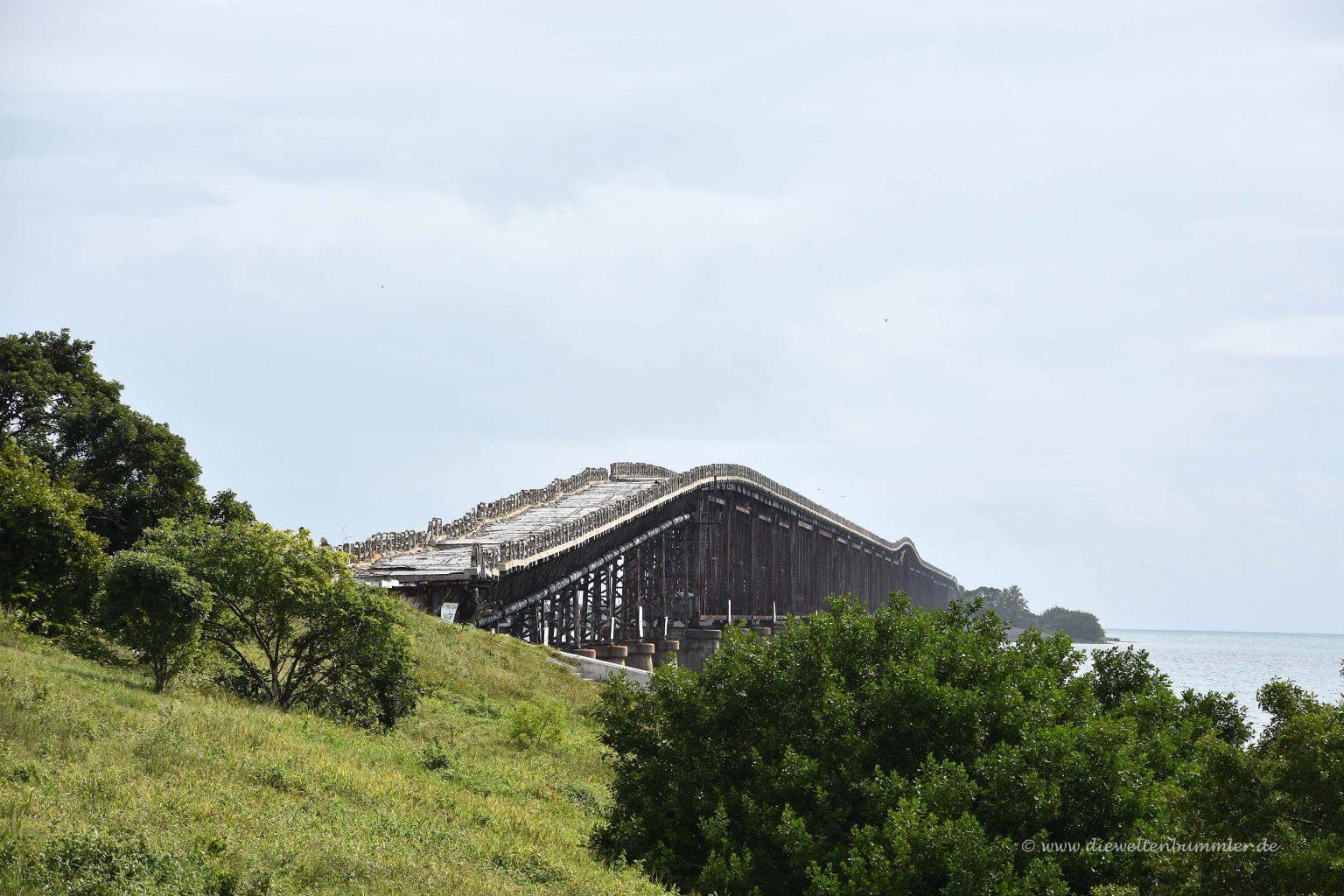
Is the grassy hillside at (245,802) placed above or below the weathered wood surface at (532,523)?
below

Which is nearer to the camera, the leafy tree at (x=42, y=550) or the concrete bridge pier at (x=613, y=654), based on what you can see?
the leafy tree at (x=42, y=550)

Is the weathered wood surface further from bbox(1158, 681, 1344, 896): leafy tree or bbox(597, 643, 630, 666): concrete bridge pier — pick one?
bbox(1158, 681, 1344, 896): leafy tree

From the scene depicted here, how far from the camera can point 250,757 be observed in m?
19.8

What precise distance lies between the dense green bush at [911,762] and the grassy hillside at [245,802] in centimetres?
210

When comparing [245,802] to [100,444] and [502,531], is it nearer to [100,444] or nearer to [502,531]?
[100,444]

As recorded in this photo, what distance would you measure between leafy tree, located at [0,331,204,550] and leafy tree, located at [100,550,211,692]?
18.5m

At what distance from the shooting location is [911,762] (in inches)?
778

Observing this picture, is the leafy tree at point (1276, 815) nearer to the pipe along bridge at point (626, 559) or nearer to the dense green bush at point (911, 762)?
the dense green bush at point (911, 762)

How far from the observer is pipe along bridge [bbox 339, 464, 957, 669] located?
5584 centimetres

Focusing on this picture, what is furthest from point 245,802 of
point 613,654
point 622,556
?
point 622,556

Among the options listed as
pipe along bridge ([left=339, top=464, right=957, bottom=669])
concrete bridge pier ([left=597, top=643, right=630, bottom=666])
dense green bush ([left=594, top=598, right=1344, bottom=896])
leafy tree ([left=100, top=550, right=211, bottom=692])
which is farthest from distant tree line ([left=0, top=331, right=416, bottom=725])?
concrete bridge pier ([left=597, top=643, right=630, bottom=666])

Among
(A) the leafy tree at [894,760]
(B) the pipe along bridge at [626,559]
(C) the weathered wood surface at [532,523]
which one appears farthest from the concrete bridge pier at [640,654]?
(A) the leafy tree at [894,760]

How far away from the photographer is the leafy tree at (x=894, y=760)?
56.8 ft

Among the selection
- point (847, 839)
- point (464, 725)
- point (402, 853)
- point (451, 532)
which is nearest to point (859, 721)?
point (847, 839)
